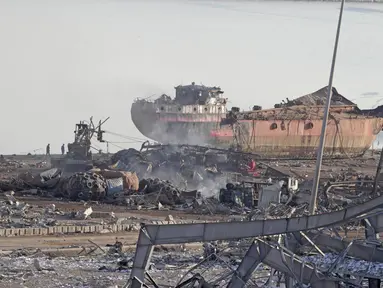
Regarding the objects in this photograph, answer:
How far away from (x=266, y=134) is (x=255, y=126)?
82 centimetres

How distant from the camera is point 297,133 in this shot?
2032 inches

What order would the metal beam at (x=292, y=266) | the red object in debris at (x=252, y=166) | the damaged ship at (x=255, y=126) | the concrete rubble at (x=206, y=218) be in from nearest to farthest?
1. the metal beam at (x=292, y=266)
2. the concrete rubble at (x=206, y=218)
3. the red object in debris at (x=252, y=166)
4. the damaged ship at (x=255, y=126)

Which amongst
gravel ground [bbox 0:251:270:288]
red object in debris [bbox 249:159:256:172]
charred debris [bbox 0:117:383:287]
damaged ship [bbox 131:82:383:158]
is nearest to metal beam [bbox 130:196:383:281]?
charred debris [bbox 0:117:383:287]

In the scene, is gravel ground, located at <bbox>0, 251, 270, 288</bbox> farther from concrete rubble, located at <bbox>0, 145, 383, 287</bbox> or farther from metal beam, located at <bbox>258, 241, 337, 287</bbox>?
metal beam, located at <bbox>258, 241, 337, 287</bbox>

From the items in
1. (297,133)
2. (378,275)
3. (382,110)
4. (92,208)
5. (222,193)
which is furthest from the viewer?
(382,110)

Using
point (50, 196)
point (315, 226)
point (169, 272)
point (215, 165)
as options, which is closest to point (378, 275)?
point (315, 226)

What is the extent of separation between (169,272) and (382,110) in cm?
3872

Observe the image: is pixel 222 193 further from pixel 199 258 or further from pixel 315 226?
pixel 315 226

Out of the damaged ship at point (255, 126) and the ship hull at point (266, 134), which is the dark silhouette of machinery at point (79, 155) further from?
the ship hull at point (266, 134)

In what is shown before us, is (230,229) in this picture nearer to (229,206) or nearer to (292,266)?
(292,266)

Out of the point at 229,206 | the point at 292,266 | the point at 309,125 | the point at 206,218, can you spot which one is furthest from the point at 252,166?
the point at 292,266

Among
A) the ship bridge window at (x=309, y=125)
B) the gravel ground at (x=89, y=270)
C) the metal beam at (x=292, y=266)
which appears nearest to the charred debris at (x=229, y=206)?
the metal beam at (x=292, y=266)

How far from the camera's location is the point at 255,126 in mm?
50000

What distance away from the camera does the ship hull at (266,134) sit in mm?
50156
